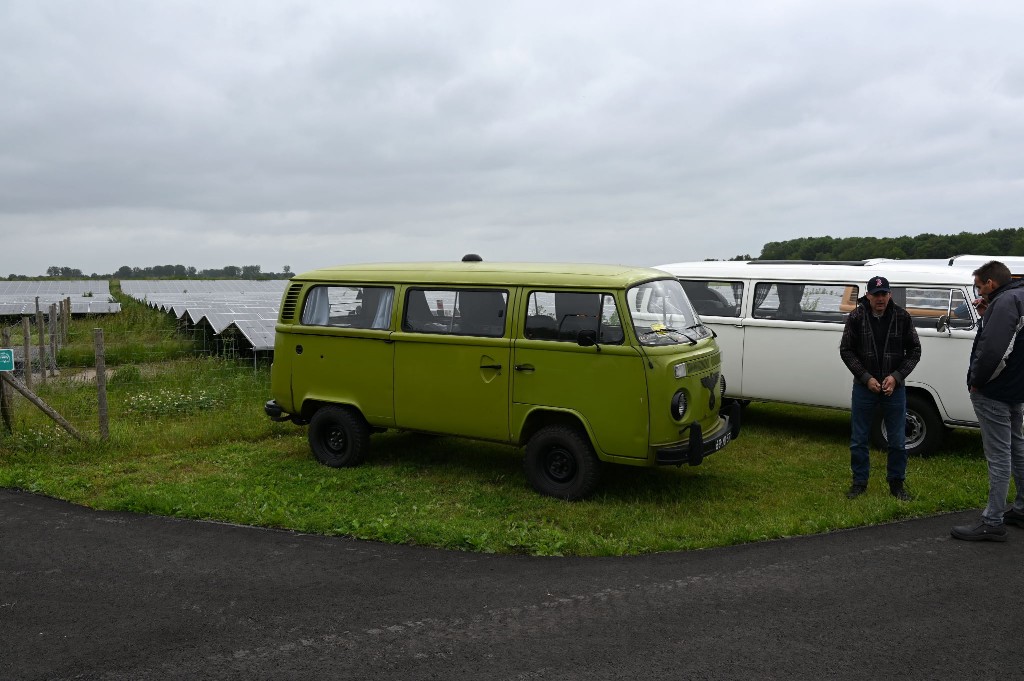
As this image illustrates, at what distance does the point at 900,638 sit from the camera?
4.25m

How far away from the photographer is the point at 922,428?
865cm

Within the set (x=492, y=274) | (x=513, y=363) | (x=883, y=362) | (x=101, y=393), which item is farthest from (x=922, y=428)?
(x=101, y=393)

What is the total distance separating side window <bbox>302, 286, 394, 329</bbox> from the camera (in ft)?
26.4

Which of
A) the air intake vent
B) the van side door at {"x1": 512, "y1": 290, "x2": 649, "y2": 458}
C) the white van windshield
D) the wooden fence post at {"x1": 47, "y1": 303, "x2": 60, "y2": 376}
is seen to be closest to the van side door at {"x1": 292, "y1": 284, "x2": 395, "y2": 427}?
the air intake vent

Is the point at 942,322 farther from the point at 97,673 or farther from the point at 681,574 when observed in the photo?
the point at 97,673

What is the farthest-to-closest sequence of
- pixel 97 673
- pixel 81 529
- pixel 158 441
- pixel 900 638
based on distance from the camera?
pixel 158 441 < pixel 81 529 < pixel 900 638 < pixel 97 673

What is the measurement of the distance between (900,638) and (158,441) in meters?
8.32

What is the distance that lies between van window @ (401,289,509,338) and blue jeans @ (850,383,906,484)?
3.38 metres

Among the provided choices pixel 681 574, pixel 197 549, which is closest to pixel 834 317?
pixel 681 574

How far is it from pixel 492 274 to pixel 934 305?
17.2 feet

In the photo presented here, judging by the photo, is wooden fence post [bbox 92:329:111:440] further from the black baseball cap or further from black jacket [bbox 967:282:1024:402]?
black jacket [bbox 967:282:1024:402]

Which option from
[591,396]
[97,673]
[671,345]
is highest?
[671,345]

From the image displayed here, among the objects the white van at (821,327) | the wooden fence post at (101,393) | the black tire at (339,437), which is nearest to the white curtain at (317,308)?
the black tire at (339,437)

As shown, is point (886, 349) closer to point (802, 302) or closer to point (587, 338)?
point (587, 338)
